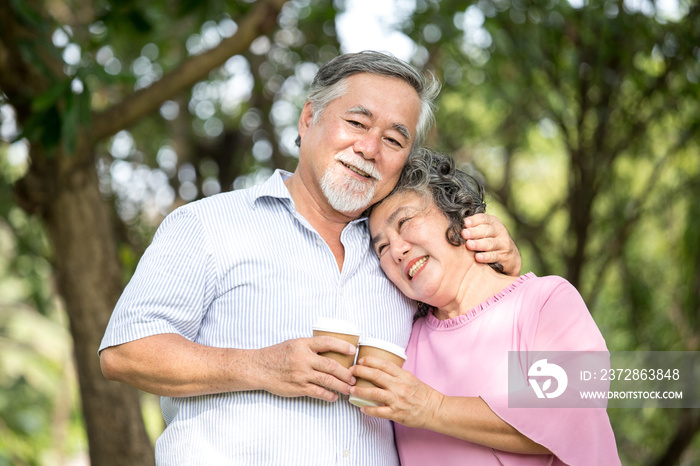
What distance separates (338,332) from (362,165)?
67 cm

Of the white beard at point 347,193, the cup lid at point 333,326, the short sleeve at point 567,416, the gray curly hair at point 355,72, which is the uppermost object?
the gray curly hair at point 355,72

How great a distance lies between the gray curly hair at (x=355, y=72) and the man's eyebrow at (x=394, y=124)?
0.30 feet

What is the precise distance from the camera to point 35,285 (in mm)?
5332

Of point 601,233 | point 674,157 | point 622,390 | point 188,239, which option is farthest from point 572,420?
point 601,233

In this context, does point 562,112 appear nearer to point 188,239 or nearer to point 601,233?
point 601,233

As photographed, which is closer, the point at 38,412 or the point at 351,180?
the point at 351,180

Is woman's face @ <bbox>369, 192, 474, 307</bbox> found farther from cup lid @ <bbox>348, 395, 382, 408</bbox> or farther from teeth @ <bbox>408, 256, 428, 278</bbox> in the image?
cup lid @ <bbox>348, 395, 382, 408</bbox>

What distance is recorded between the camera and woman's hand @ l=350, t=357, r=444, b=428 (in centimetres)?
178

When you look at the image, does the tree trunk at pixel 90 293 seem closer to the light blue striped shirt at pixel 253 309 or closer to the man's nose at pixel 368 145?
the light blue striped shirt at pixel 253 309

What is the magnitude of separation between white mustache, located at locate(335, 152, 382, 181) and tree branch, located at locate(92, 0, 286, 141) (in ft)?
4.69

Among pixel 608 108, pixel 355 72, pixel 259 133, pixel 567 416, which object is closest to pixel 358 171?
pixel 355 72

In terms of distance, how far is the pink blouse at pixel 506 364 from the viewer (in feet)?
6.11

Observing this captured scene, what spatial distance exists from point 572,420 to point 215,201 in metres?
1.20

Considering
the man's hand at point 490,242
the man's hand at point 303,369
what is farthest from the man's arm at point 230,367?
the man's hand at point 490,242
